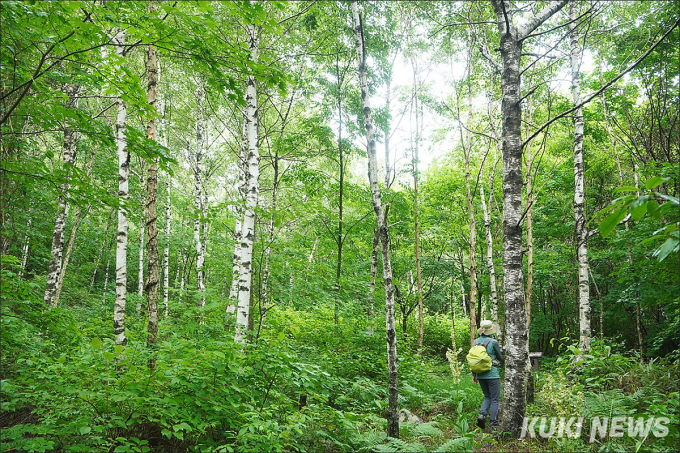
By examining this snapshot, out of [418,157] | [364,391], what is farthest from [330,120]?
[364,391]

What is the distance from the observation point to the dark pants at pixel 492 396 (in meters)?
5.70

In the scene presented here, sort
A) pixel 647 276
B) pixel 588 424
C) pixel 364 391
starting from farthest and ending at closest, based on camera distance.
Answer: pixel 647 276, pixel 364 391, pixel 588 424

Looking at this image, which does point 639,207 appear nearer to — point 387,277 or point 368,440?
point 387,277

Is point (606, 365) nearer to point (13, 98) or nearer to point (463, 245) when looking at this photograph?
point (13, 98)

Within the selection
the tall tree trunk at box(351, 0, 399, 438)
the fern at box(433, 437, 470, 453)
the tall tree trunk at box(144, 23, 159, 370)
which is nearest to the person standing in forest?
the tall tree trunk at box(351, 0, 399, 438)

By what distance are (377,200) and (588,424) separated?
4003 millimetres

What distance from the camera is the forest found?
353 cm

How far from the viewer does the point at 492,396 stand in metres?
5.85

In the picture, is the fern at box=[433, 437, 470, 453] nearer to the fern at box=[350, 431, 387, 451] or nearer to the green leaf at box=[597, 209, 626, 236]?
the fern at box=[350, 431, 387, 451]

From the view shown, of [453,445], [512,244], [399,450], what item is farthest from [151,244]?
[512,244]

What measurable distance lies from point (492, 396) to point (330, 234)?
263 inches

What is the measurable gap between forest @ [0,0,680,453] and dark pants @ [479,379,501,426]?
0.08 meters

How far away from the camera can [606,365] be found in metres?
5.85

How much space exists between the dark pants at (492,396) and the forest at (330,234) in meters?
0.08
